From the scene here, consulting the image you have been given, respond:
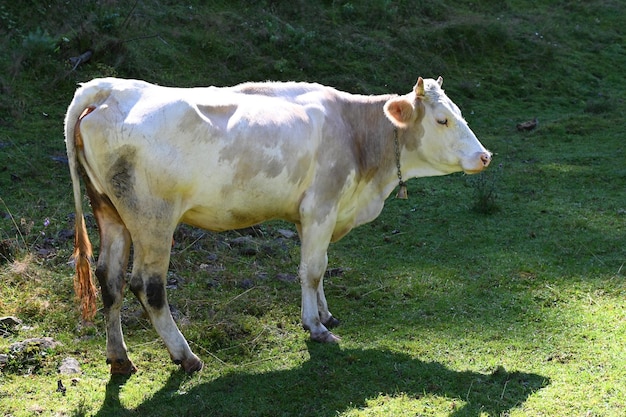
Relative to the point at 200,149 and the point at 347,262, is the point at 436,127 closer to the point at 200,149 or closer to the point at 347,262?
the point at 347,262

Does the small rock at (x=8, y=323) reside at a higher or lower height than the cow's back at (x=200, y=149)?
lower

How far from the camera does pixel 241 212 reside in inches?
234

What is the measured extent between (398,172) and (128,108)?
8.20 feet

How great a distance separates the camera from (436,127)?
21.9 ft

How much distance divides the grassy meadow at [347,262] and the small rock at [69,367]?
0.14ft

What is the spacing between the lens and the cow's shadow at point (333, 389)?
206 inches

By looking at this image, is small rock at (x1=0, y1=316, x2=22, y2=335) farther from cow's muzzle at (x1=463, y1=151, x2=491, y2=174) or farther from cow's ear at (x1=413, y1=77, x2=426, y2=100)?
cow's muzzle at (x1=463, y1=151, x2=491, y2=174)

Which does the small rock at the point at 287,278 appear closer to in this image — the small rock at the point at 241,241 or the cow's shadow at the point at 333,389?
the small rock at the point at 241,241

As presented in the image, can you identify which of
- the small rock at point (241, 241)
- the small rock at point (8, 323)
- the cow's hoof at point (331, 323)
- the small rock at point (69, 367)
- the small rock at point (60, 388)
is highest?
the small rock at point (60, 388)

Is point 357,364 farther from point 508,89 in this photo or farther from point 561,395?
point 508,89

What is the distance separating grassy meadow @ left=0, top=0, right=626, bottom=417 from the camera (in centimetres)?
548

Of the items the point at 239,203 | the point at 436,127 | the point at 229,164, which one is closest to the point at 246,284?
the point at 239,203

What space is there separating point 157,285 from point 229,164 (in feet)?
3.31

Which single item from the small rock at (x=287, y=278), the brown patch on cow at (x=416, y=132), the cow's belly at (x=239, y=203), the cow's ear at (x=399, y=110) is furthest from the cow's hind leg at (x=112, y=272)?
the brown patch on cow at (x=416, y=132)
